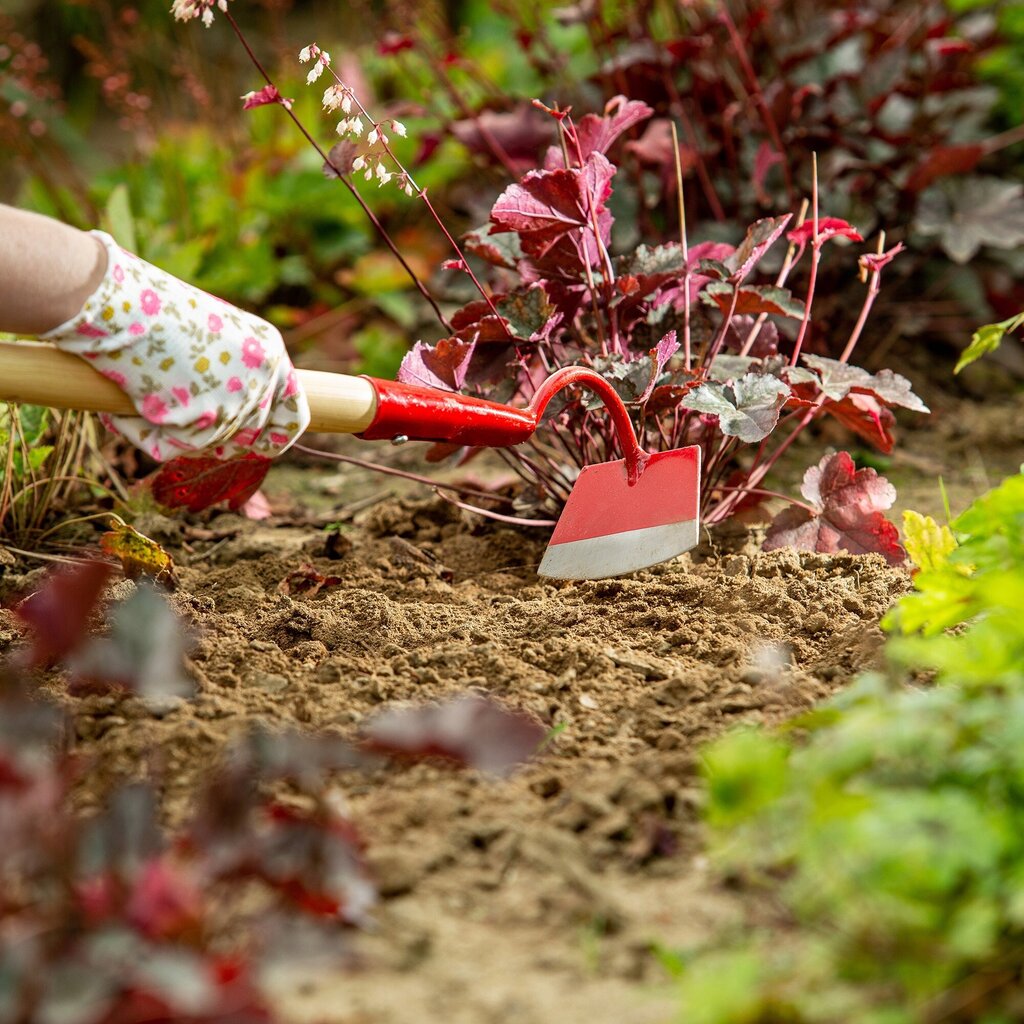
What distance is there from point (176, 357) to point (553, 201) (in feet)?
2.41

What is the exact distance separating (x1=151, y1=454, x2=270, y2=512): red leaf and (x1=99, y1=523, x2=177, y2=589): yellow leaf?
0.37 feet

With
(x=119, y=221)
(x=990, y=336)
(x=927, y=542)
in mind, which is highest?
(x=119, y=221)

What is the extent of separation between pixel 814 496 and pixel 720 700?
2.03 ft

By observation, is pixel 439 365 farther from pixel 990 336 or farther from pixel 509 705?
pixel 990 336

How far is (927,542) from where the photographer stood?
162 cm

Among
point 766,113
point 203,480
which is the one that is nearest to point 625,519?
point 203,480

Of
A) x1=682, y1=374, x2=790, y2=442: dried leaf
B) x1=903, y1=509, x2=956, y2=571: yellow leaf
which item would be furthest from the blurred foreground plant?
x1=682, y1=374, x2=790, y2=442: dried leaf

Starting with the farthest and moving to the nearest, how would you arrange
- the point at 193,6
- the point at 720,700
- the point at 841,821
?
the point at 193,6
the point at 720,700
the point at 841,821

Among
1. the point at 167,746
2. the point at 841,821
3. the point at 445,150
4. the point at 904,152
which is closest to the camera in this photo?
the point at 841,821

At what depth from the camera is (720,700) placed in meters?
1.45

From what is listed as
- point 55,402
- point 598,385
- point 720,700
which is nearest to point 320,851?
point 720,700

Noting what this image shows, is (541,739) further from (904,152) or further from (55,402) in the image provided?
(904,152)

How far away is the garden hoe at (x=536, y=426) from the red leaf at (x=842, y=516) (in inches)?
10.4

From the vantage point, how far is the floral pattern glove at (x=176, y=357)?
1.39m
